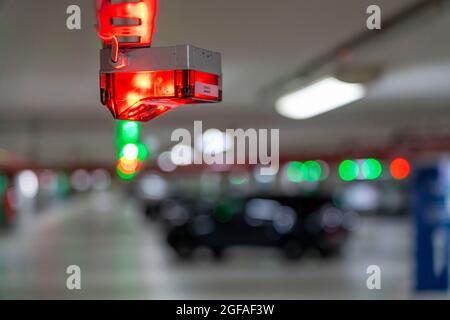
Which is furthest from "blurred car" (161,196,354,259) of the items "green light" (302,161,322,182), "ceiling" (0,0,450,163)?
"ceiling" (0,0,450,163)

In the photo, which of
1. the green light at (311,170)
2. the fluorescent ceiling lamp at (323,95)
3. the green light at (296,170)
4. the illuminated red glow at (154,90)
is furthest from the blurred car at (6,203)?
the illuminated red glow at (154,90)

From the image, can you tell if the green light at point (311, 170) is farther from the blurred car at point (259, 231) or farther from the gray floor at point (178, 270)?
the blurred car at point (259, 231)

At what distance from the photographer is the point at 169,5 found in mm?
4020

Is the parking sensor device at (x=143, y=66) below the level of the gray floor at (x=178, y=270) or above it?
above

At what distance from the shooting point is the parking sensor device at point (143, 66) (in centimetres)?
264

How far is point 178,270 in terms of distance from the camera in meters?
14.4

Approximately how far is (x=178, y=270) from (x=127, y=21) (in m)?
12.0

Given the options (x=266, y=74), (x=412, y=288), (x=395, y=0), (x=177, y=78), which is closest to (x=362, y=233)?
(x=412, y=288)

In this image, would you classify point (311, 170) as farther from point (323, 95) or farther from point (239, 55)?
point (239, 55)

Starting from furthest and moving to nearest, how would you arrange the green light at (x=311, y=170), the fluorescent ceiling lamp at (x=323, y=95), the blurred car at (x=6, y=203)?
the blurred car at (x=6, y=203) < the green light at (x=311, y=170) < the fluorescent ceiling lamp at (x=323, y=95)

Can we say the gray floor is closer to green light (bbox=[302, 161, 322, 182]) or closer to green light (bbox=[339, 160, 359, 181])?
green light (bbox=[339, 160, 359, 181])

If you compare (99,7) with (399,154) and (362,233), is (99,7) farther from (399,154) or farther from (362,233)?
(362,233)

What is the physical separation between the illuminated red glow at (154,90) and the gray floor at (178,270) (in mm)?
2294
